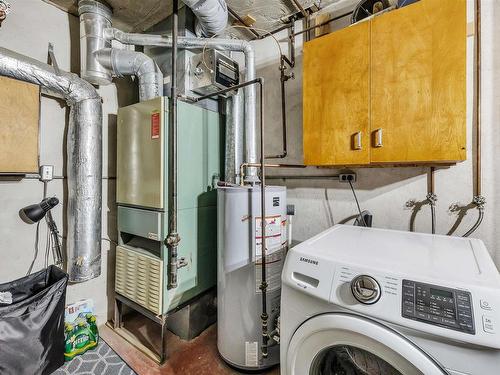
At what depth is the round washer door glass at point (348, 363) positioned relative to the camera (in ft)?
3.19

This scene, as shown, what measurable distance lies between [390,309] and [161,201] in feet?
4.57

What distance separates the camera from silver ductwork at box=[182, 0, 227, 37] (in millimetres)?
1581

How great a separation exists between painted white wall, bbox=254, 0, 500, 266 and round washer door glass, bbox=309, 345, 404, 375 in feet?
3.12

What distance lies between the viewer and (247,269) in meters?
1.54

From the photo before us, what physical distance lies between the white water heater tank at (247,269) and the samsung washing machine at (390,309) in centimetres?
39

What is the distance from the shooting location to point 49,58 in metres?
1.79

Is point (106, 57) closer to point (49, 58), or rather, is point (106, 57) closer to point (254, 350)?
point (49, 58)

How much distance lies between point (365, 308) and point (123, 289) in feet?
5.95

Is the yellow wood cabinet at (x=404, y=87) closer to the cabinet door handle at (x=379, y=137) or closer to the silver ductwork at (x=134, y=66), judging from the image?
the cabinet door handle at (x=379, y=137)

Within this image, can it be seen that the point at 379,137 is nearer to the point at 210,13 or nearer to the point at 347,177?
the point at 347,177

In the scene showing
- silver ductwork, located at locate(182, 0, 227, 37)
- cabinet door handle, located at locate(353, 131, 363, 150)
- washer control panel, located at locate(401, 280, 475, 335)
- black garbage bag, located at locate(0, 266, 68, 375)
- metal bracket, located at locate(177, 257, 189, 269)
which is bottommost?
black garbage bag, located at locate(0, 266, 68, 375)

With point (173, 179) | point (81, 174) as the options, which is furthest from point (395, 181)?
point (81, 174)

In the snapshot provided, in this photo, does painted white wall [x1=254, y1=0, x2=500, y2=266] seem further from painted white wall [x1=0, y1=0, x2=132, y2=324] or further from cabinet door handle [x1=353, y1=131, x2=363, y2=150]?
painted white wall [x1=0, y1=0, x2=132, y2=324]

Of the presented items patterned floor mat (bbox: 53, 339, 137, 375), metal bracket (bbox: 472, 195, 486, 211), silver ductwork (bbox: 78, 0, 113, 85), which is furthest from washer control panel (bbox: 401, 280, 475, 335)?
silver ductwork (bbox: 78, 0, 113, 85)
